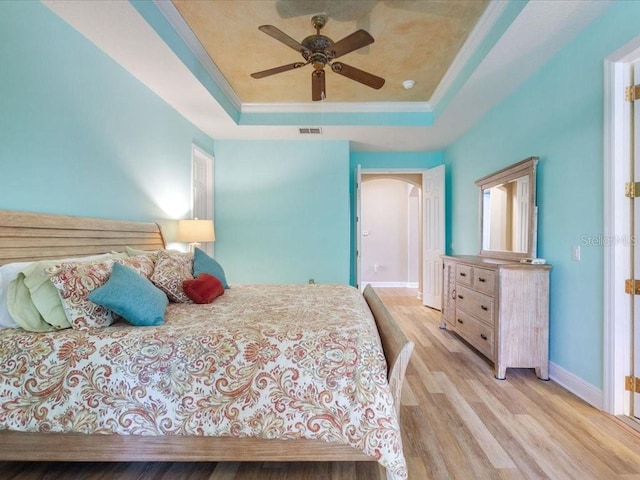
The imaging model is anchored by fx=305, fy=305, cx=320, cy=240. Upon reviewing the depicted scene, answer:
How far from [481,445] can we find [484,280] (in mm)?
1410

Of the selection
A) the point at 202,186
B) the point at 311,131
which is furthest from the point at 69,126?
the point at 311,131

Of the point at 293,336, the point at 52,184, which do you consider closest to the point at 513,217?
Answer: the point at 293,336

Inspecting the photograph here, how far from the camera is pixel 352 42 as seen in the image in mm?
2088

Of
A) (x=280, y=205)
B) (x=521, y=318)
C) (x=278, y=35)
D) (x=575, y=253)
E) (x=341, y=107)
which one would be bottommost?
(x=521, y=318)

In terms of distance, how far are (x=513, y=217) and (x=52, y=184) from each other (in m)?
3.75

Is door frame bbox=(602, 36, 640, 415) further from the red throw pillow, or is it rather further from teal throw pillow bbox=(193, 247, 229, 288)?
teal throw pillow bbox=(193, 247, 229, 288)

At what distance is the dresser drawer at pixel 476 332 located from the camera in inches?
102

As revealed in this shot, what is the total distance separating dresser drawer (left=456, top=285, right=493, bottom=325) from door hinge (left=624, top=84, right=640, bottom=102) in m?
1.61

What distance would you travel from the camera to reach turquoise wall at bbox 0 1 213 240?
173cm

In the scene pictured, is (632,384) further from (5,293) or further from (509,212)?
(5,293)

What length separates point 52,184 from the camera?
76.6 inches

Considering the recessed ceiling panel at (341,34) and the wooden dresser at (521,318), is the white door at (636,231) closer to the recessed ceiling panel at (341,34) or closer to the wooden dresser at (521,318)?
the wooden dresser at (521,318)

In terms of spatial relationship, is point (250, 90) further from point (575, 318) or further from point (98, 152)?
point (575, 318)

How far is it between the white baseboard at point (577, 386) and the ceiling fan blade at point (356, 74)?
268cm
